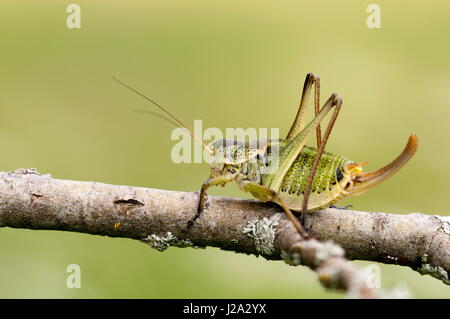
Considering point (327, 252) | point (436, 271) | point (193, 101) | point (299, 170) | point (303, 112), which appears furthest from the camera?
point (193, 101)

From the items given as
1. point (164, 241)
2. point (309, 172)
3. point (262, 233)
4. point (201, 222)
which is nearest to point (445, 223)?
point (309, 172)

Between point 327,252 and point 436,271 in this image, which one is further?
point 436,271

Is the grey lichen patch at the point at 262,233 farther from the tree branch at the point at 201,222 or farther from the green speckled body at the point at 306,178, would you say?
the green speckled body at the point at 306,178

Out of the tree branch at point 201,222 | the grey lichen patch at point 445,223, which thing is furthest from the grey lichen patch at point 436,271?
the grey lichen patch at point 445,223

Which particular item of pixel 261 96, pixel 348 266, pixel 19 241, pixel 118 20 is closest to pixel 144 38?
pixel 118 20

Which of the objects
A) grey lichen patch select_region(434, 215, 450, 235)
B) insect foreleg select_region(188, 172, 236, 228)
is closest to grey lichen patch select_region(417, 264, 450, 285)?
grey lichen patch select_region(434, 215, 450, 235)

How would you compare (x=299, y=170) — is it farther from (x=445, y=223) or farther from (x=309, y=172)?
(x=445, y=223)

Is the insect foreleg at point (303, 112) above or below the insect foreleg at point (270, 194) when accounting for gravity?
above
